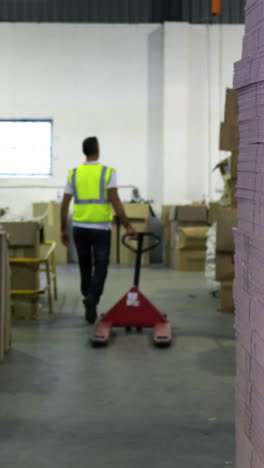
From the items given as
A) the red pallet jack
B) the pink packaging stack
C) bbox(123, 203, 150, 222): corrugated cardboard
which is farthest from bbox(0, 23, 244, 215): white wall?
the pink packaging stack

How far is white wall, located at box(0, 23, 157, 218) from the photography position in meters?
10.7

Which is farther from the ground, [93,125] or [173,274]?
[93,125]

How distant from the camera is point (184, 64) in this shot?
34.8ft

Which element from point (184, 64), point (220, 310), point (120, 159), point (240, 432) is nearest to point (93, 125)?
point (120, 159)

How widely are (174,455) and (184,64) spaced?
8.95m

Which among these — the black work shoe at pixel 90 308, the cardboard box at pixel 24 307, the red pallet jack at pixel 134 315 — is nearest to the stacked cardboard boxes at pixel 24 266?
the cardboard box at pixel 24 307

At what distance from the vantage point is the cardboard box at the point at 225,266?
5345 mm

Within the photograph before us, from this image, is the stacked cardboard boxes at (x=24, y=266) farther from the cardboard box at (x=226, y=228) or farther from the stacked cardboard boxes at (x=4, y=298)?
the cardboard box at (x=226, y=228)

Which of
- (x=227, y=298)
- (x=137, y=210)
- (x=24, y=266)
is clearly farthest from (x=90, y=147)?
(x=137, y=210)

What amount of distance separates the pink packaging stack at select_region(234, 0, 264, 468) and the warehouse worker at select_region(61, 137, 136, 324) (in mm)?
3072

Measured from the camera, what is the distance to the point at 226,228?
17.0 feet

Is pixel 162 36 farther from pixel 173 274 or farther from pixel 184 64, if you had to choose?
pixel 173 274

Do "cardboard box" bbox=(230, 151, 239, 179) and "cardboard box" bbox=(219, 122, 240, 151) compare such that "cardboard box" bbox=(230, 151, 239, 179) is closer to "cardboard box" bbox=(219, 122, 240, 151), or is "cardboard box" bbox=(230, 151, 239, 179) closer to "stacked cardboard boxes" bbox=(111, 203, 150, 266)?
"cardboard box" bbox=(219, 122, 240, 151)

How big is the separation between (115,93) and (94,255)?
20.5ft
